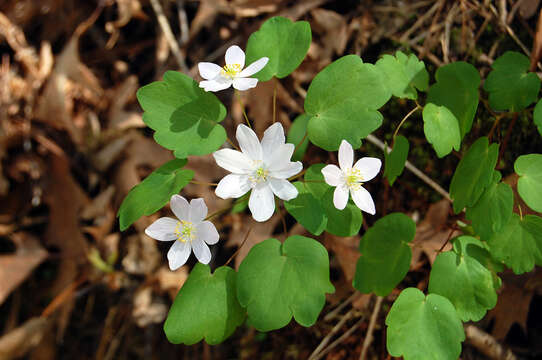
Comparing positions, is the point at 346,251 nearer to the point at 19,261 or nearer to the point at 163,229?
the point at 163,229

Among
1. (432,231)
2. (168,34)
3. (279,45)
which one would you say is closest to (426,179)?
(432,231)

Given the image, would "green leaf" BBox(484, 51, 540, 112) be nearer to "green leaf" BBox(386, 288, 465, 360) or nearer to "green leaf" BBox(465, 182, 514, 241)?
"green leaf" BBox(465, 182, 514, 241)

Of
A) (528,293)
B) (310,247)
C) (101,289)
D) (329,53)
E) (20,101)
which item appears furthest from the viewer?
(20,101)

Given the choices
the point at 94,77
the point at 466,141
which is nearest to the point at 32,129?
the point at 94,77

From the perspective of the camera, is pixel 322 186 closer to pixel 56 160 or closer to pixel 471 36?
pixel 471 36

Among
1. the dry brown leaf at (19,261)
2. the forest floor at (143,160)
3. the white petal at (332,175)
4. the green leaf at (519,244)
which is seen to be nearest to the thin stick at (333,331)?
the forest floor at (143,160)
